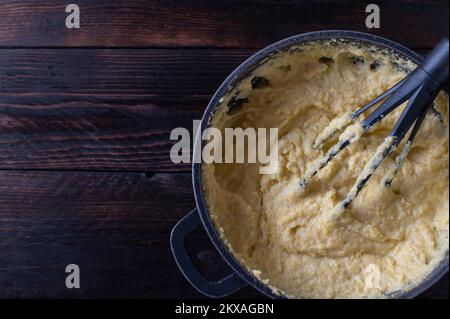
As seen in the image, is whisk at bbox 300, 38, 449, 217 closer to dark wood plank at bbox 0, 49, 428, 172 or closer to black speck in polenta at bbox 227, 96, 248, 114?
black speck in polenta at bbox 227, 96, 248, 114

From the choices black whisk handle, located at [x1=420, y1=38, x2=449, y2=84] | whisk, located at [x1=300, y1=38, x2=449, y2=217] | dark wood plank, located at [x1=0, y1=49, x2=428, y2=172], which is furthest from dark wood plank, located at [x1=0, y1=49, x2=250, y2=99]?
black whisk handle, located at [x1=420, y1=38, x2=449, y2=84]

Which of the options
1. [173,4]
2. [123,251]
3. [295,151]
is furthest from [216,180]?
[173,4]

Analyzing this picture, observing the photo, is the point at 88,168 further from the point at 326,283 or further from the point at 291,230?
the point at 326,283

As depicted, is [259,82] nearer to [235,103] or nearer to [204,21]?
[235,103]

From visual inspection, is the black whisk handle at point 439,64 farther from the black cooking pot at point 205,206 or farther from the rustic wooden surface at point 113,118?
the rustic wooden surface at point 113,118

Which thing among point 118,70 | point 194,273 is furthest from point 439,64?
point 118,70

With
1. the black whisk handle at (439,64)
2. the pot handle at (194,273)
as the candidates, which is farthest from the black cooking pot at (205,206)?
the black whisk handle at (439,64)
